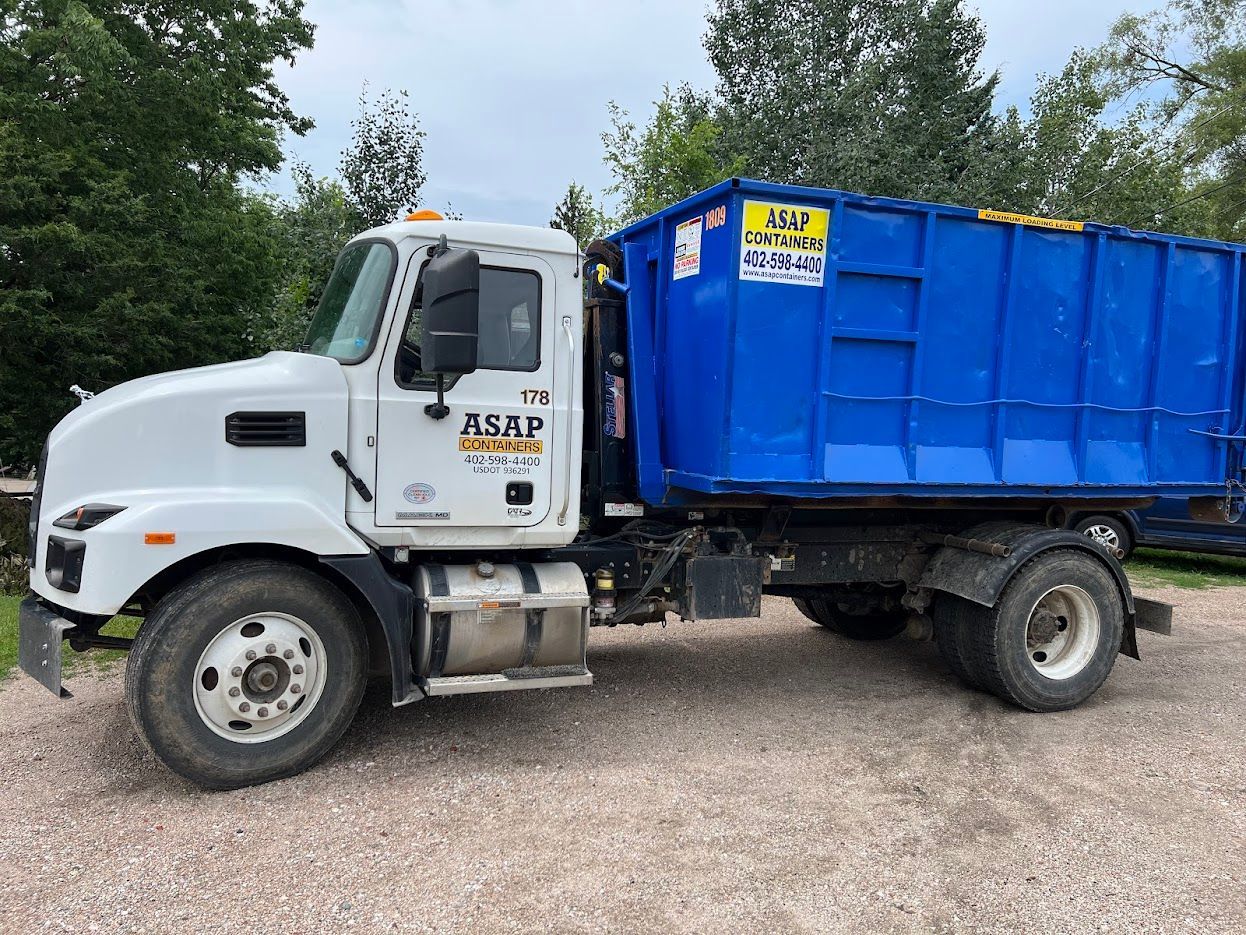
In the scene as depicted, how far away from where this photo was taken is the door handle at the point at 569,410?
4.92 m

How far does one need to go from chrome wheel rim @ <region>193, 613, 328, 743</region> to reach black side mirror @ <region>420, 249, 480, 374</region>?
1462 millimetres

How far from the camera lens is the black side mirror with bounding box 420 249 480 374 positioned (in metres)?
4.09

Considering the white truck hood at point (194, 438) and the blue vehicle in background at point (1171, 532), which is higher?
the white truck hood at point (194, 438)

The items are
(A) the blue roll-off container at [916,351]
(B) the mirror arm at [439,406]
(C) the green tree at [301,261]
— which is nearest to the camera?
(B) the mirror arm at [439,406]

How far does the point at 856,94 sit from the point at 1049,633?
17260 mm

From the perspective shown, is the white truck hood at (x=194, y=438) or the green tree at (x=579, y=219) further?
the green tree at (x=579, y=219)

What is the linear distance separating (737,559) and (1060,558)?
2.19 meters

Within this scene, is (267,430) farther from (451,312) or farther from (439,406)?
(451,312)

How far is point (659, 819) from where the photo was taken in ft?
13.5

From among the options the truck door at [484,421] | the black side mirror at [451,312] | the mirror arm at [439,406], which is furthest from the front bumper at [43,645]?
the black side mirror at [451,312]

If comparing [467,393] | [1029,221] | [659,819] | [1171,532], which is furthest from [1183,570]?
[467,393]

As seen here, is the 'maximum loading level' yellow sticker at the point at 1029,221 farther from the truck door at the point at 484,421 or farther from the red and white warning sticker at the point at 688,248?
the truck door at the point at 484,421

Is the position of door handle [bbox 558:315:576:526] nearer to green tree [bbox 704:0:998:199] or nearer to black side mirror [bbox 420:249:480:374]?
black side mirror [bbox 420:249:480:374]

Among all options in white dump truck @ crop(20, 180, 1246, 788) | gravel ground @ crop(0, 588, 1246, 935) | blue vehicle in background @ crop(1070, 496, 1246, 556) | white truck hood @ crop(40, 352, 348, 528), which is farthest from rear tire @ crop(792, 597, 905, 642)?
blue vehicle in background @ crop(1070, 496, 1246, 556)
